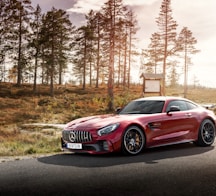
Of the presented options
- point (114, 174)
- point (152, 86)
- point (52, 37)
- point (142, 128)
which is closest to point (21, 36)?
point (52, 37)

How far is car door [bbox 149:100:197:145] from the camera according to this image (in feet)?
30.4

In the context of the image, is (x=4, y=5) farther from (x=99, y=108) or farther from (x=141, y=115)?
(x=141, y=115)

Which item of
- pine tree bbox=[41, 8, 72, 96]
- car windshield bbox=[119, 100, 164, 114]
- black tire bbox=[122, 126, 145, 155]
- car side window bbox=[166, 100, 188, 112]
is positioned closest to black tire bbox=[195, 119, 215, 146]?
car side window bbox=[166, 100, 188, 112]

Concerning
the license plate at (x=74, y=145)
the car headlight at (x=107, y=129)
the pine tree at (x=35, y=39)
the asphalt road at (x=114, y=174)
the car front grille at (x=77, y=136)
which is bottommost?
the asphalt road at (x=114, y=174)

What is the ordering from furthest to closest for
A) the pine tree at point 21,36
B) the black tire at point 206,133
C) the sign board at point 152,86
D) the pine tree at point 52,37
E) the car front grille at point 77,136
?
the pine tree at point 52,37 < the pine tree at point 21,36 < the sign board at point 152,86 < the black tire at point 206,133 < the car front grille at point 77,136

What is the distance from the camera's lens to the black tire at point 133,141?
28.1 ft

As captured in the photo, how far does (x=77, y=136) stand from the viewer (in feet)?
28.7

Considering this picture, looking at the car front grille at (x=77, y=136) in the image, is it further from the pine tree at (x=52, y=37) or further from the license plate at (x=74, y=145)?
the pine tree at (x=52, y=37)

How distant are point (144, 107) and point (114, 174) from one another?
3628 millimetres

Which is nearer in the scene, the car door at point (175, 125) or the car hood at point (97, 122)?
the car hood at point (97, 122)

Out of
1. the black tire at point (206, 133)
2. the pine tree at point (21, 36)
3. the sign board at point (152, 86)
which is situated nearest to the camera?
the black tire at point (206, 133)

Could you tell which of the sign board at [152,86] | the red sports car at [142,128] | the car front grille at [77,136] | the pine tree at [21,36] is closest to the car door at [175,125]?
the red sports car at [142,128]

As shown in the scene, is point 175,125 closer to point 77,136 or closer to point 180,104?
point 180,104

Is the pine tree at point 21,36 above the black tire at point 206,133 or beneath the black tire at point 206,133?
above
